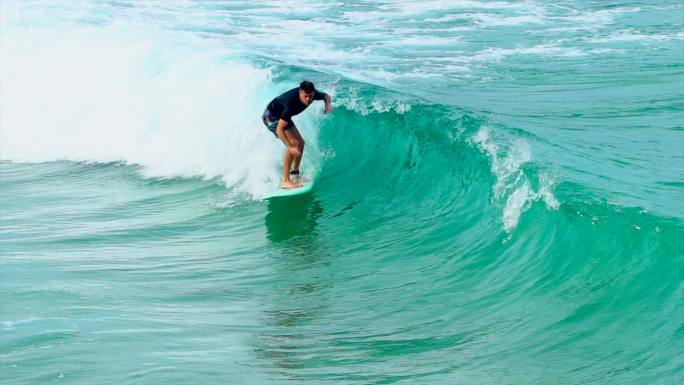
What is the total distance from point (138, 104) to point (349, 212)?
718 centimetres

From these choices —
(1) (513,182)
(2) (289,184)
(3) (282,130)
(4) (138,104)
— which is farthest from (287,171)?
(4) (138,104)

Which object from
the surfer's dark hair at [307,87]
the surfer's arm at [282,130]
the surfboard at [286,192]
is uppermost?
the surfer's dark hair at [307,87]

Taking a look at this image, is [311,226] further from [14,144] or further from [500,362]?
[14,144]

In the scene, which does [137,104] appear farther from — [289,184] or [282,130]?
[282,130]

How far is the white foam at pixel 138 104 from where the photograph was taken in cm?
1531

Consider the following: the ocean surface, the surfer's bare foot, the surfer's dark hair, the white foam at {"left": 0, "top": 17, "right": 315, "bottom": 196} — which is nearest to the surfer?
the surfer's dark hair

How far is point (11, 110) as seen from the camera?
20.5 metres

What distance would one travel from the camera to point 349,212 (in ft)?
40.9

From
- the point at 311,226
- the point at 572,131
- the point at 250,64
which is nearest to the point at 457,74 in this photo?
the point at 250,64

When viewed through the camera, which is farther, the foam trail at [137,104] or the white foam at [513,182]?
the foam trail at [137,104]

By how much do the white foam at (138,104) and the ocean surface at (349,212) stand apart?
0.17 ft

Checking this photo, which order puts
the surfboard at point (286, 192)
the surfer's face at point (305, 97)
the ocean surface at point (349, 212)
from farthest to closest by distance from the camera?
the surfboard at point (286, 192)
the surfer's face at point (305, 97)
the ocean surface at point (349, 212)

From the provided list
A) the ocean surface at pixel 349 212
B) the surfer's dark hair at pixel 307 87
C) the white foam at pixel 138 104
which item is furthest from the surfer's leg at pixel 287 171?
the surfer's dark hair at pixel 307 87

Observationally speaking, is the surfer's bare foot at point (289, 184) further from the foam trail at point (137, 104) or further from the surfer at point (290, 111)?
the foam trail at point (137, 104)
